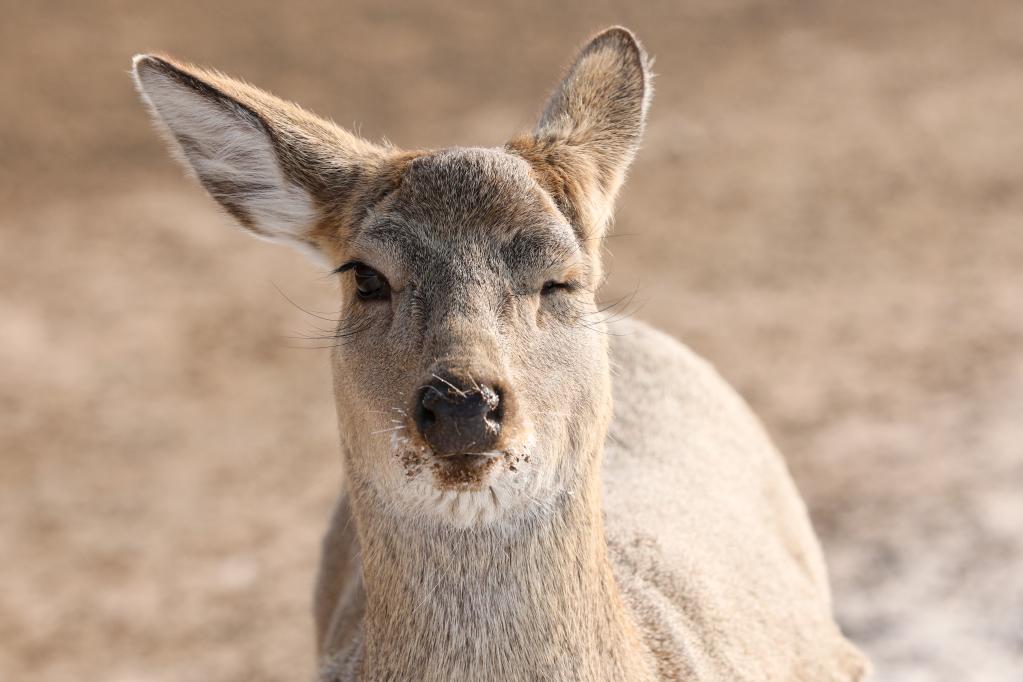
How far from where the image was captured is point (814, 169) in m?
12.5

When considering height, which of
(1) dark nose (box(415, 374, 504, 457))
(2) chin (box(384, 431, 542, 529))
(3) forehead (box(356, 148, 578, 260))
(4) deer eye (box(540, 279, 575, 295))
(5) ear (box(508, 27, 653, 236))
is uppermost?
(5) ear (box(508, 27, 653, 236))

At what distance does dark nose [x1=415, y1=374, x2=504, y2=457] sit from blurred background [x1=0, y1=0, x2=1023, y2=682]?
1.46 meters

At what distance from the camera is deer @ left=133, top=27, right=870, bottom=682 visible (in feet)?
11.5

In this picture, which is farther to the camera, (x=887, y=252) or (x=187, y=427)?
(x=887, y=252)

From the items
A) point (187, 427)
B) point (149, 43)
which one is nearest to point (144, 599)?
point (187, 427)

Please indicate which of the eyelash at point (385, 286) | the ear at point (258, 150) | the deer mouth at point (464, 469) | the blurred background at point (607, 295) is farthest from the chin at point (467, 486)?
the blurred background at point (607, 295)

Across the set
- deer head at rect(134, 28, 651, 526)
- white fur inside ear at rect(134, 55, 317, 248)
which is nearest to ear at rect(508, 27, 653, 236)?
deer head at rect(134, 28, 651, 526)

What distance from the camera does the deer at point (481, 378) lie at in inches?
138

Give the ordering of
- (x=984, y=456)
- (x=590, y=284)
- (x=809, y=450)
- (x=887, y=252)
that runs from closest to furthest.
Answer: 1. (x=590, y=284)
2. (x=984, y=456)
3. (x=809, y=450)
4. (x=887, y=252)

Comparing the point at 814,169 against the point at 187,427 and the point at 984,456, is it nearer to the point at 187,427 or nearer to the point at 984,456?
the point at 984,456

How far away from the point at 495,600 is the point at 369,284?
986 mm

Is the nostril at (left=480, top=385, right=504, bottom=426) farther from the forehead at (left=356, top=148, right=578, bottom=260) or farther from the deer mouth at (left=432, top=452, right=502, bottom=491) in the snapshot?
the forehead at (left=356, top=148, right=578, bottom=260)

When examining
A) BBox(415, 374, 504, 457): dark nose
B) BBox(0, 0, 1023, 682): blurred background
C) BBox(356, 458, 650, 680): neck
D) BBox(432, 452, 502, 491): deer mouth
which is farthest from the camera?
BBox(0, 0, 1023, 682): blurred background

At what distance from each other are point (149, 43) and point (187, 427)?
6704mm
